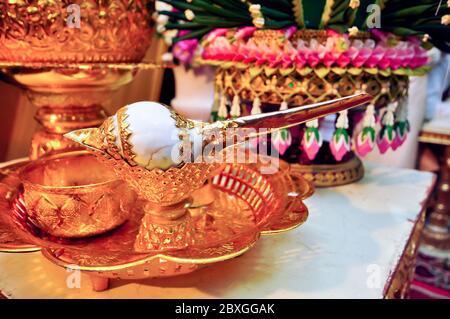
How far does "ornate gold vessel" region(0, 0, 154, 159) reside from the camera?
0.49 m

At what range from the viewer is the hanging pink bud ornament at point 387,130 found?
1.80 ft

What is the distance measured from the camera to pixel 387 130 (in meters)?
0.55

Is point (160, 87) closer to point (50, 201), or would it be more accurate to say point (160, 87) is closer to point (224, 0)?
point (224, 0)

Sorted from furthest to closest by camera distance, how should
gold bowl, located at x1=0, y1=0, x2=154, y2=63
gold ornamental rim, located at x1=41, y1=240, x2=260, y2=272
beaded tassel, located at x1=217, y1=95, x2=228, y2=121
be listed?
beaded tassel, located at x1=217, y1=95, x2=228, y2=121 < gold bowl, located at x1=0, y1=0, x2=154, y2=63 < gold ornamental rim, located at x1=41, y1=240, x2=260, y2=272

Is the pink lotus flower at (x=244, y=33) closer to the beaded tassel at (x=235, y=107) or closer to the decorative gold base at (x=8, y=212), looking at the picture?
the beaded tassel at (x=235, y=107)

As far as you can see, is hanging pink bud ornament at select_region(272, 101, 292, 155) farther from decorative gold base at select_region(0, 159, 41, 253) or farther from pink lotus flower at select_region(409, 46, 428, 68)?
decorative gold base at select_region(0, 159, 41, 253)

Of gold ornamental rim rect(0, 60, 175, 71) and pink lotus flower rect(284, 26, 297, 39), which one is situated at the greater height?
pink lotus flower rect(284, 26, 297, 39)

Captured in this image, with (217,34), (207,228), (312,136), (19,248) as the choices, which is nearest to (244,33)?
(217,34)

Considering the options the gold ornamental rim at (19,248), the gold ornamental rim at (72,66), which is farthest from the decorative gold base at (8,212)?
the gold ornamental rim at (72,66)

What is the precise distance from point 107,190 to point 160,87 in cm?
71

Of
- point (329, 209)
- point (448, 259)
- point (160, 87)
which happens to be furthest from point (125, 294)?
point (448, 259)

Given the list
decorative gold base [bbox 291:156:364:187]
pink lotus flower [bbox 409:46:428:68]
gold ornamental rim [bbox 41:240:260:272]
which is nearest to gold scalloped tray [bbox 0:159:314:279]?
gold ornamental rim [bbox 41:240:260:272]

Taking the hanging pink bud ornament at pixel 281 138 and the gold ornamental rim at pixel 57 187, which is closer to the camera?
the gold ornamental rim at pixel 57 187

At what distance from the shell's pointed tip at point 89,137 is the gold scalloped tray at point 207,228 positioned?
0.08 meters
